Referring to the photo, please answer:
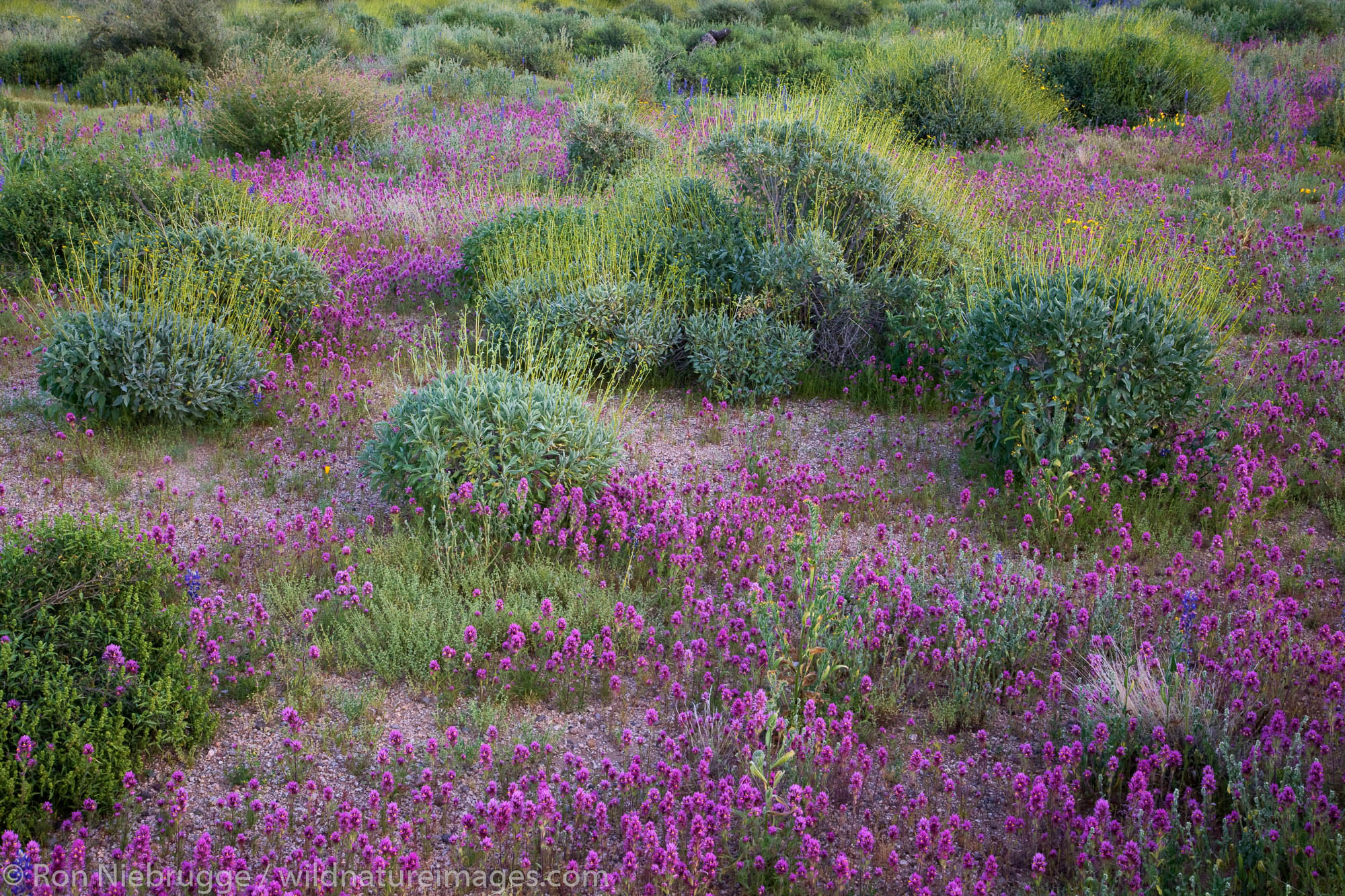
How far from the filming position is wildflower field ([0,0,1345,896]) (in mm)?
3061

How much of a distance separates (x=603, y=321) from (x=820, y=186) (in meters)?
2.11

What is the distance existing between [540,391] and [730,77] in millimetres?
14472

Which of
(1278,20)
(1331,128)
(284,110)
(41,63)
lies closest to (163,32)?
(41,63)

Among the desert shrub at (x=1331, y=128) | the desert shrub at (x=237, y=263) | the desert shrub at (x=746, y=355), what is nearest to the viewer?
the desert shrub at (x=746, y=355)

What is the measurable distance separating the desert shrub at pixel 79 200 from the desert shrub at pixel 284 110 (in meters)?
3.65

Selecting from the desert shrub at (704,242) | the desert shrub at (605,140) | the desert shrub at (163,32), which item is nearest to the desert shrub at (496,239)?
the desert shrub at (704,242)

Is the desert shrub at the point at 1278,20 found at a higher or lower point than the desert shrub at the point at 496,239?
Result: higher

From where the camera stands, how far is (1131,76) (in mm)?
14172

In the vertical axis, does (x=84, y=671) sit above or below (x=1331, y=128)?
below

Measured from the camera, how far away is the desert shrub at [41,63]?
55.8ft

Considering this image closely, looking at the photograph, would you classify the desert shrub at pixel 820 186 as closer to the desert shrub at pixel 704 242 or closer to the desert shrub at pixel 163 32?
the desert shrub at pixel 704 242

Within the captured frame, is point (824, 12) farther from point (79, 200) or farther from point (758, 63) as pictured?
point (79, 200)

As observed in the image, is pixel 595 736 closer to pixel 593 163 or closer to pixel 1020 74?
pixel 593 163

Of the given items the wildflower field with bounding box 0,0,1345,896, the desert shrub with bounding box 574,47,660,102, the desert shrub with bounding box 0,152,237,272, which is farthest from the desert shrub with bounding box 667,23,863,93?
the desert shrub with bounding box 0,152,237,272
